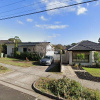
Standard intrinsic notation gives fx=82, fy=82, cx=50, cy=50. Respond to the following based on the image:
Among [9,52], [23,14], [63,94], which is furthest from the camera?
[9,52]

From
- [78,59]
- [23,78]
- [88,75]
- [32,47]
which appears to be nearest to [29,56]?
[32,47]

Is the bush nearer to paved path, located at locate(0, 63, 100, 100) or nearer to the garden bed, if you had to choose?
paved path, located at locate(0, 63, 100, 100)

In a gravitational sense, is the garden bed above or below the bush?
below

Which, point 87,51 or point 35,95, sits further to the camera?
point 87,51

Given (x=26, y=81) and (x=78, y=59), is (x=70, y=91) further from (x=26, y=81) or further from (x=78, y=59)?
(x=78, y=59)

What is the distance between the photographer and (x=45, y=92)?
15.5 feet

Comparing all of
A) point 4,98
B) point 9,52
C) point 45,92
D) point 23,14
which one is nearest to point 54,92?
point 45,92

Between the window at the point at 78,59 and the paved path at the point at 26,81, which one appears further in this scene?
the window at the point at 78,59

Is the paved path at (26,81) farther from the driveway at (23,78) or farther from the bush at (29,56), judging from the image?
the bush at (29,56)

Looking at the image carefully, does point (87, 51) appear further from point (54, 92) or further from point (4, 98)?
point (4, 98)

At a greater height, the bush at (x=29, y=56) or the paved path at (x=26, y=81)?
the bush at (x=29, y=56)

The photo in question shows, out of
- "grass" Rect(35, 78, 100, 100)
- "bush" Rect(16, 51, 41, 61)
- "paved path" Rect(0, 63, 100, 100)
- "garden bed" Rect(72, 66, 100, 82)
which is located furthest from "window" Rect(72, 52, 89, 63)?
"grass" Rect(35, 78, 100, 100)

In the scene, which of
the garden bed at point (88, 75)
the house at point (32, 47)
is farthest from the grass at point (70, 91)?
the house at point (32, 47)

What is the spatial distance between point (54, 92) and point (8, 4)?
8.93 m
